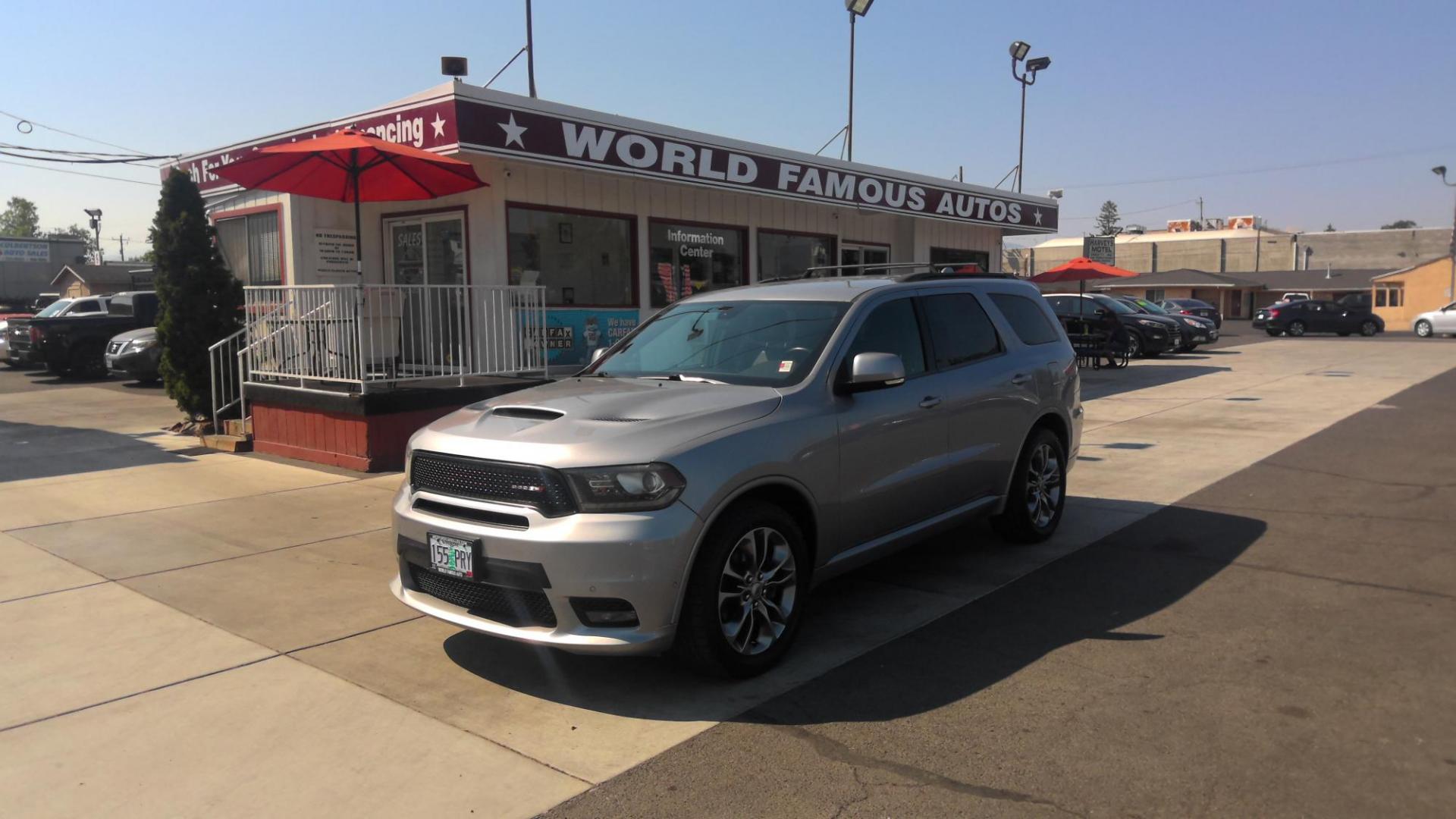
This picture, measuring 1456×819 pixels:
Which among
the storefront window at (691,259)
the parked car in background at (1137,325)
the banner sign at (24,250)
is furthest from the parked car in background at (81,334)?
the banner sign at (24,250)

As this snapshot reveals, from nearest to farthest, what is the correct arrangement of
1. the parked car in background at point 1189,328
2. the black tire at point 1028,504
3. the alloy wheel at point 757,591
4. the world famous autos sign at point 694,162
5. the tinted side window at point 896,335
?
the alloy wheel at point 757,591 → the tinted side window at point 896,335 → the black tire at point 1028,504 → the world famous autos sign at point 694,162 → the parked car in background at point 1189,328

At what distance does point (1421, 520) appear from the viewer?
7277 mm

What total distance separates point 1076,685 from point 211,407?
440 inches

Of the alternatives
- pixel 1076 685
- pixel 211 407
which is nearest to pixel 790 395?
pixel 1076 685

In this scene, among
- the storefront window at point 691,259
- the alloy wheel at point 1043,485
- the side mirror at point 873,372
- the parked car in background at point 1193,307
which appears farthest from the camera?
the parked car in background at point 1193,307

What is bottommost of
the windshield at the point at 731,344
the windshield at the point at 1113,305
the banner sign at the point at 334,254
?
the windshield at the point at 731,344

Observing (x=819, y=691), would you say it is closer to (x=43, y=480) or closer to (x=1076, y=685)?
(x=1076, y=685)

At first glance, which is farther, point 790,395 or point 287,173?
point 287,173

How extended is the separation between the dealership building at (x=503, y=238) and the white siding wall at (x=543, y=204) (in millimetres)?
23

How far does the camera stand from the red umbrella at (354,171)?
9.70 metres

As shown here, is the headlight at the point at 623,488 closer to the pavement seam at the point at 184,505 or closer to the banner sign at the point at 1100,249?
the pavement seam at the point at 184,505

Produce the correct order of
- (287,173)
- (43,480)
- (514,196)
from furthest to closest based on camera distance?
1. (514,196)
2. (287,173)
3. (43,480)

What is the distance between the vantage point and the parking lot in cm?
352

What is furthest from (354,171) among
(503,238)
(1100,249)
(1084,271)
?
(1100,249)
